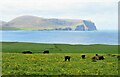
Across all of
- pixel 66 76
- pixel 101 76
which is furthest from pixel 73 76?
pixel 101 76

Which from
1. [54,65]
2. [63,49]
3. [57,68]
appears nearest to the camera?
[57,68]

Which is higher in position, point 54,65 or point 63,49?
point 54,65

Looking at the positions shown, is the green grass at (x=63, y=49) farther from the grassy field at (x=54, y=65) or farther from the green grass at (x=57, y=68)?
the green grass at (x=57, y=68)

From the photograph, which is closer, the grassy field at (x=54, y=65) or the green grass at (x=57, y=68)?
the green grass at (x=57, y=68)

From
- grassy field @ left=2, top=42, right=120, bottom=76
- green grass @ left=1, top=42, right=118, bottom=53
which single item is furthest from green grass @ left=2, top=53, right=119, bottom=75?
green grass @ left=1, top=42, right=118, bottom=53

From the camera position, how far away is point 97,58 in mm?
39844

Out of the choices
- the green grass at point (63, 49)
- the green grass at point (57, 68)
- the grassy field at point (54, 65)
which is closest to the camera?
the green grass at point (57, 68)

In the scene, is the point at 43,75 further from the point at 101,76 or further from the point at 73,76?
the point at 101,76

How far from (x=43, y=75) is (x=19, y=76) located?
6.51 feet

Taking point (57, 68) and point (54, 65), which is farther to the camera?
point (54, 65)

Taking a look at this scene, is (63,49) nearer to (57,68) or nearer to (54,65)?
(54,65)

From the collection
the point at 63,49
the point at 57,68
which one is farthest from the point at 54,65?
the point at 63,49

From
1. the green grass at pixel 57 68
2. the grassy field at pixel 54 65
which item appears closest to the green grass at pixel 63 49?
the grassy field at pixel 54 65

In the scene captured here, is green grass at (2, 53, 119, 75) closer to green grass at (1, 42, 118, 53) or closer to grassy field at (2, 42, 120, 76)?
grassy field at (2, 42, 120, 76)
